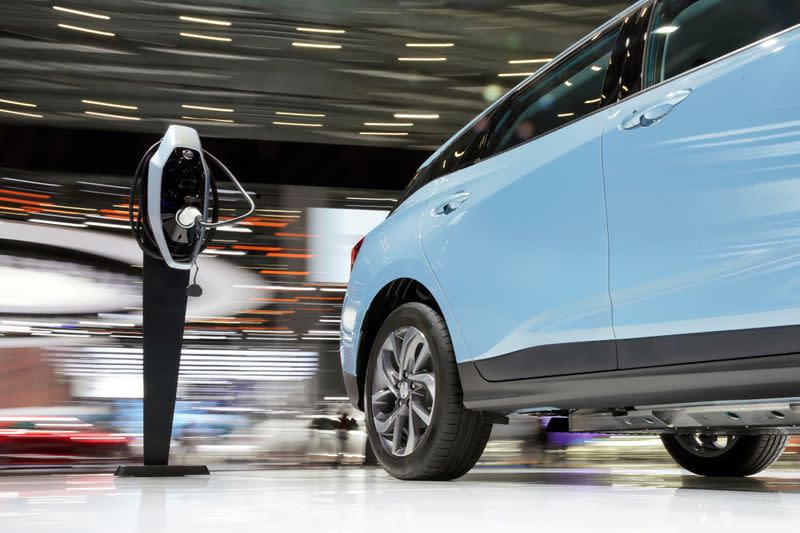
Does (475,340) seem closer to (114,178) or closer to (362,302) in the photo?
(362,302)

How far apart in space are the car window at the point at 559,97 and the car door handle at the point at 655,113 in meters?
0.25

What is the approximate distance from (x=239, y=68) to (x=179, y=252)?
3.33m

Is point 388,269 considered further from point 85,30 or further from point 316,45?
point 85,30

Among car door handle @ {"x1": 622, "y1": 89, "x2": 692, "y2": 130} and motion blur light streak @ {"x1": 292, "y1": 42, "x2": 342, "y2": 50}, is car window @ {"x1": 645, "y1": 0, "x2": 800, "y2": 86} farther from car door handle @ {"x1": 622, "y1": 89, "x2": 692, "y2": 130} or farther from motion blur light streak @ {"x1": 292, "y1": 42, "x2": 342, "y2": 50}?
motion blur light streak @ {"x1": 292, "y1": 42, "x2": 342, "y2": 50}

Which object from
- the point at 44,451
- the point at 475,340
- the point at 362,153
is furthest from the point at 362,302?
the point at 362,153

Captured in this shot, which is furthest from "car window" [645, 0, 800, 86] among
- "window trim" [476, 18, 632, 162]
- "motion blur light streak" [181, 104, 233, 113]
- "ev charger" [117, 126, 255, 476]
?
"motion blur light streak" [181, 104, 233, 113]

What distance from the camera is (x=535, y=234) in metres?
2.97

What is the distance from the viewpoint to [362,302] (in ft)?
12.7

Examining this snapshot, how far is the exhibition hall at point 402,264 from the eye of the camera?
2.30m

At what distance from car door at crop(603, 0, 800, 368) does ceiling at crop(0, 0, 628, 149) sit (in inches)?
158

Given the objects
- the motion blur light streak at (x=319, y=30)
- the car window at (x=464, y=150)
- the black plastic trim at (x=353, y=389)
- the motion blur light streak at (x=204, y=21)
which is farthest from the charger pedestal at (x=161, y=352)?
the motion blur light streak at (x=319, y=30)

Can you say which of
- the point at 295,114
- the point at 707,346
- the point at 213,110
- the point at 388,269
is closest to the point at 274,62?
the point at 295,114

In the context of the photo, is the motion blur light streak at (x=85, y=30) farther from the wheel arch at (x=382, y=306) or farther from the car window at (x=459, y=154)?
the wheel arch at (x=382, y=306)

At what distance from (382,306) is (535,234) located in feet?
3.44
